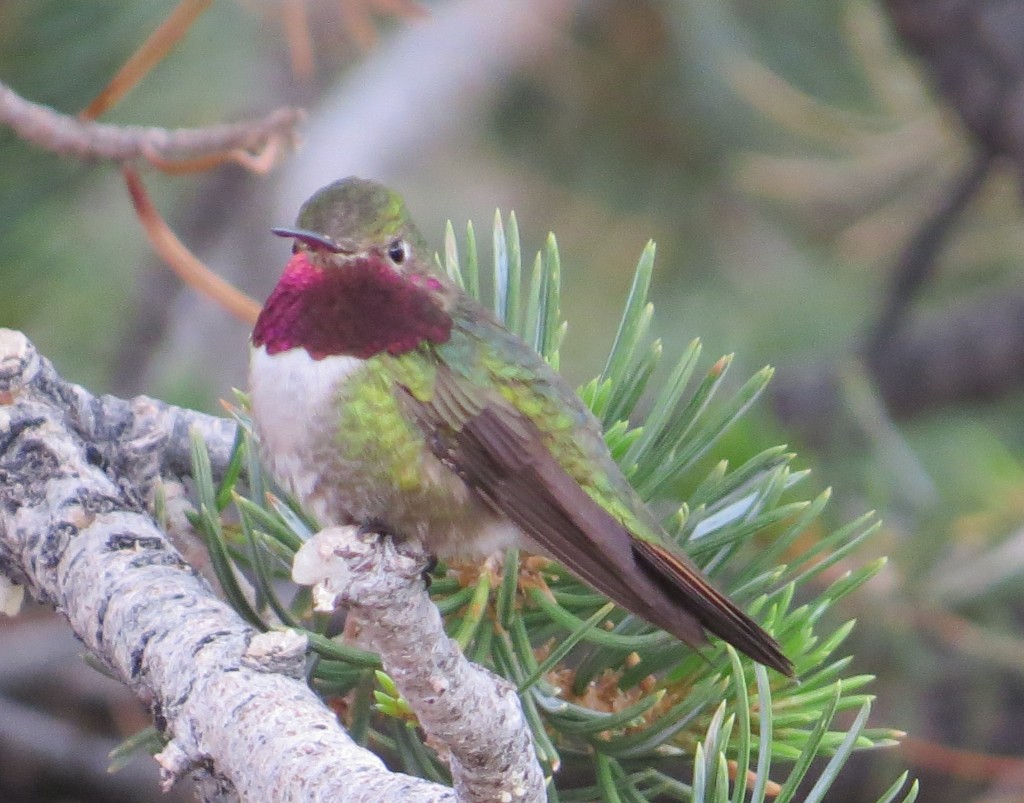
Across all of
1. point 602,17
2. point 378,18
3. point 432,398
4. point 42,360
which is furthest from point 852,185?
point 42,360

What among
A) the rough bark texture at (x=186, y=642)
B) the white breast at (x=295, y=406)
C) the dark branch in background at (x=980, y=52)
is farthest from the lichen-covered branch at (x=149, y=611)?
the dark branch in background at (x=980, y=52)

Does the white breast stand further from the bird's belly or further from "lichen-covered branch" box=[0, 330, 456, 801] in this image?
"lichen-covered branch" box=[0, 330, 456, 801]

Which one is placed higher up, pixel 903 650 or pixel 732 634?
pixel 903 650

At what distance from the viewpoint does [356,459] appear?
1.41 metres

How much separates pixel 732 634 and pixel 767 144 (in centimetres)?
338

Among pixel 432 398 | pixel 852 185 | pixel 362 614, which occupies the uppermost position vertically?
pixel 852 185

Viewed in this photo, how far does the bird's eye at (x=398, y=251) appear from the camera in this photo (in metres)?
1.57

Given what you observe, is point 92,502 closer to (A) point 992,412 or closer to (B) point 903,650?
(B) point 903,650

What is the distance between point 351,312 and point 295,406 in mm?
157

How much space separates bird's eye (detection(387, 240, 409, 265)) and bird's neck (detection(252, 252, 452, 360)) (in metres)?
0.01

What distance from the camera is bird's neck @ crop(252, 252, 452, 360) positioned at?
1.49 meters

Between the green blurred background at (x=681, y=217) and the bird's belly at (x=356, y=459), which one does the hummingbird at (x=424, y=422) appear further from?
the green blurred background at (x=681, y=217)

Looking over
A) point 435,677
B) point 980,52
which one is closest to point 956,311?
point 980,52

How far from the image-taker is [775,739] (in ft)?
4.17
